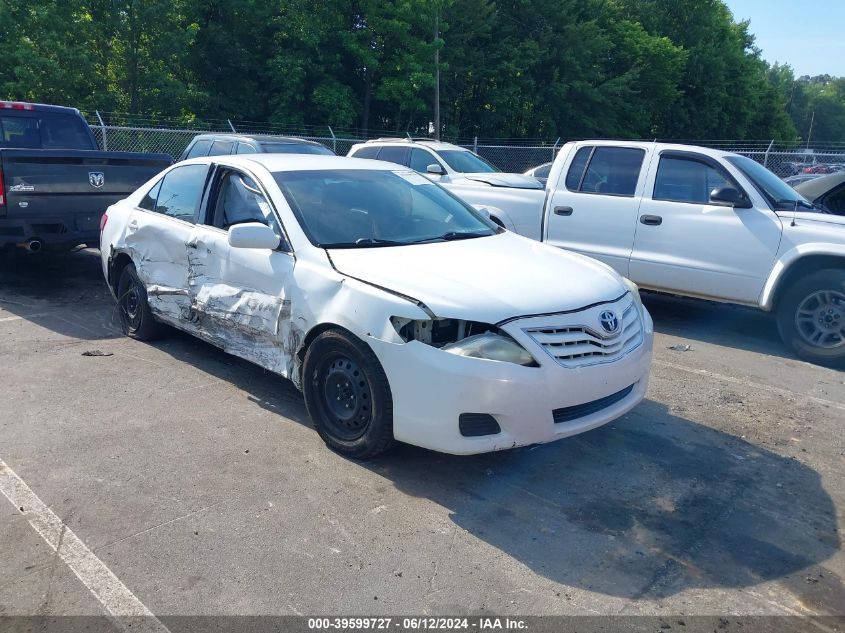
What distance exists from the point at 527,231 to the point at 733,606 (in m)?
5.85

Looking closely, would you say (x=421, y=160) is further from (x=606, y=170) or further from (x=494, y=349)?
(x=494, y=349)

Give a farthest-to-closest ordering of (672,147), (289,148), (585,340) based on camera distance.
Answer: (289,148) < (672,147) < (585,340)

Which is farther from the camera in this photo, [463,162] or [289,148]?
[463,162]

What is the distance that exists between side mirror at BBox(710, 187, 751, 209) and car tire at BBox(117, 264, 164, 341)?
529 centimetres

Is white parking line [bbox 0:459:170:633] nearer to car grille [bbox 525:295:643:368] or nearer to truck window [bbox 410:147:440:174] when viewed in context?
car grille [bbox 525:295:643:368]

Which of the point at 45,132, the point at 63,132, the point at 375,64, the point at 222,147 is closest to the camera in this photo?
the point at 45,132

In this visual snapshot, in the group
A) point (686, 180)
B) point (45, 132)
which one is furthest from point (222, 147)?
point (686, 180)

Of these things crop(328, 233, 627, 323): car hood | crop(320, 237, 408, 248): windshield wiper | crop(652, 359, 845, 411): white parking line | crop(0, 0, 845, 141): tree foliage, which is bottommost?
crop(652, 359, 845, 411): white parking line

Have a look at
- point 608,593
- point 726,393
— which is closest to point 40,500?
point 608,593

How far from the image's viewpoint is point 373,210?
4945 millimetres

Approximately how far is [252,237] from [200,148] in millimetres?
8676

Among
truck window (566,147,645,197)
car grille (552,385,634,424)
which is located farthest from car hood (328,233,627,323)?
truck window (566,147,645,197)

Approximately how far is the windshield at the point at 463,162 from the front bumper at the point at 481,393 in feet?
27.7

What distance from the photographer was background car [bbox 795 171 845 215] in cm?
803
